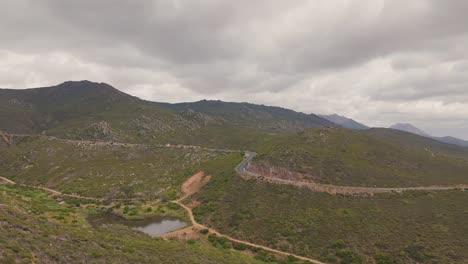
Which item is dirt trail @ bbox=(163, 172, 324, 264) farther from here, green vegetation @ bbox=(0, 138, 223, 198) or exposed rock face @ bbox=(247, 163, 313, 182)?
exposed rock face @ bbox=(247, 163, 313, 182)

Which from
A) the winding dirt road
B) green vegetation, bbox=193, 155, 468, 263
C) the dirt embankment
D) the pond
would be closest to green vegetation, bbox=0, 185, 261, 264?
green vegetation, bbox=193, 155, 468, 263

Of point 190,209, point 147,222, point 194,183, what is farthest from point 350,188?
point 147,222

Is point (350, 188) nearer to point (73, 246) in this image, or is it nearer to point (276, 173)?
point (276, 173)

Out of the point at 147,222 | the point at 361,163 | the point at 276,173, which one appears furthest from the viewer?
the point at 361,163

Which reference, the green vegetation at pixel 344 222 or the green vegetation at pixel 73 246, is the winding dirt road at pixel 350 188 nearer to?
the green vegetation at pixel 344 222

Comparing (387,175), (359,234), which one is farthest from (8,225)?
(387,175)

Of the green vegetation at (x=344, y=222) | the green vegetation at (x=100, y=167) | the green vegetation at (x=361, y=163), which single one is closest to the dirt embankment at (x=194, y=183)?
the green vegetation at (x=100, y=167)
